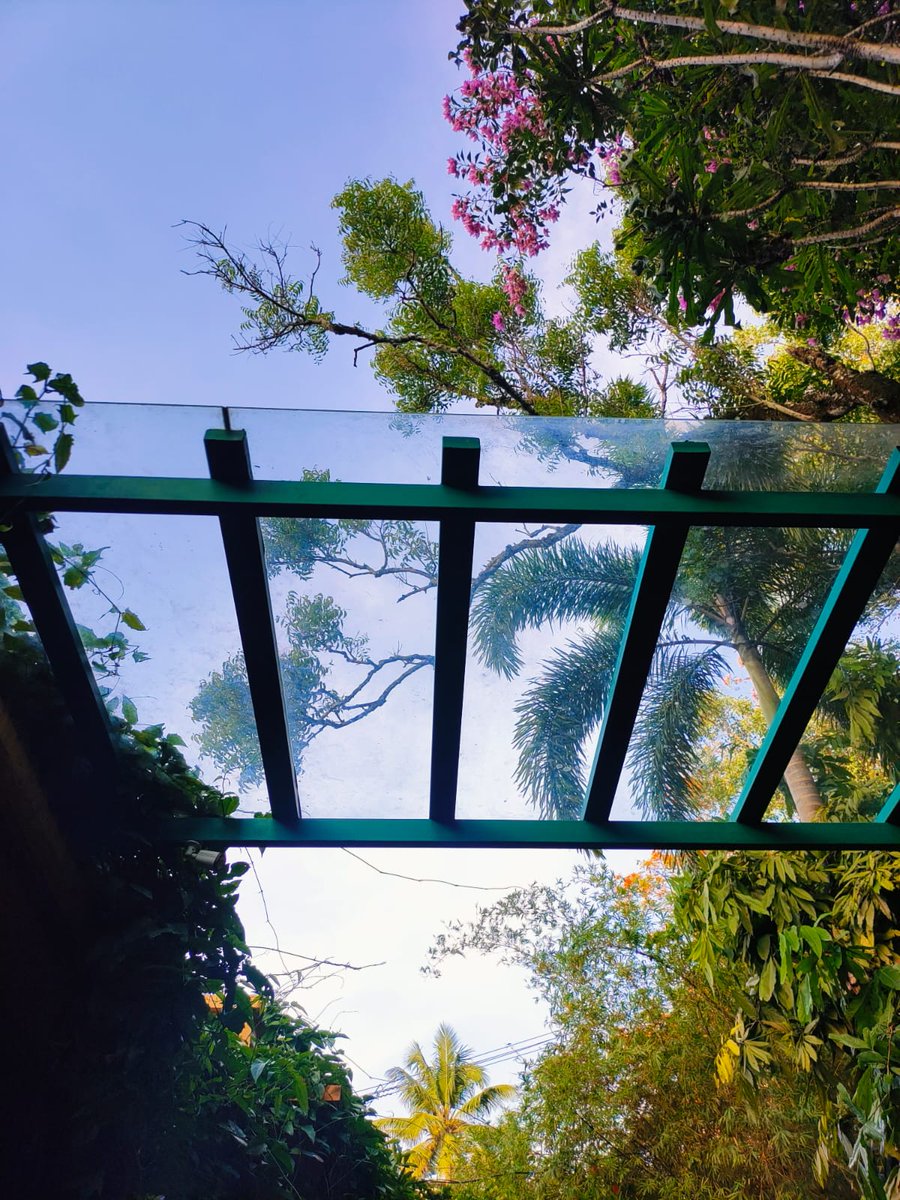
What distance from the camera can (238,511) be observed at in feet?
7.02

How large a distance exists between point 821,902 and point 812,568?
1.72m

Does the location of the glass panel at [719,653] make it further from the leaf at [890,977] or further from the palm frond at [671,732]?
the leaf at [890,977]

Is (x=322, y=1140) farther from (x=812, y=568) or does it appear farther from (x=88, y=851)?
(x=812, y=568)

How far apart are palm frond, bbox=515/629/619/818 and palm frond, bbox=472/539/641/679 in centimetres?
10

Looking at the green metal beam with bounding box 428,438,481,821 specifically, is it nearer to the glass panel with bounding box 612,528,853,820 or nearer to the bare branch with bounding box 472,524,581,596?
the bare branch with bounding box 472,524,581,596

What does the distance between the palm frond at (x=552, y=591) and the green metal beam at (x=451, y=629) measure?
0.18 metres

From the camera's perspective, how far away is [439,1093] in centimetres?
1253

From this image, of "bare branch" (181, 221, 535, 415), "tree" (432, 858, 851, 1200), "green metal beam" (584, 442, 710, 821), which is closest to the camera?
"green metal beam" (584, 442, 710, 821)

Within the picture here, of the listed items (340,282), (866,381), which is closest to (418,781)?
(866,381)

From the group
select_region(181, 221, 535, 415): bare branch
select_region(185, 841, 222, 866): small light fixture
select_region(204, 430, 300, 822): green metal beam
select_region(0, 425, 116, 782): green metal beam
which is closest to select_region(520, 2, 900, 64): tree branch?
select_region(204, 430, 300, 822): green metal beam

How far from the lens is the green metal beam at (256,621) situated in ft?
6.96

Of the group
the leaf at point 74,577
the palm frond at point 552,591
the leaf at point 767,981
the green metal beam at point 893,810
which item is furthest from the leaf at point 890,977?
the leaf at point 74,577

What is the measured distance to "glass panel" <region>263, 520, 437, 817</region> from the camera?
243 cm

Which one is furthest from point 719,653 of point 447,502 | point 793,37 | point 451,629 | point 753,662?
point 793,37
